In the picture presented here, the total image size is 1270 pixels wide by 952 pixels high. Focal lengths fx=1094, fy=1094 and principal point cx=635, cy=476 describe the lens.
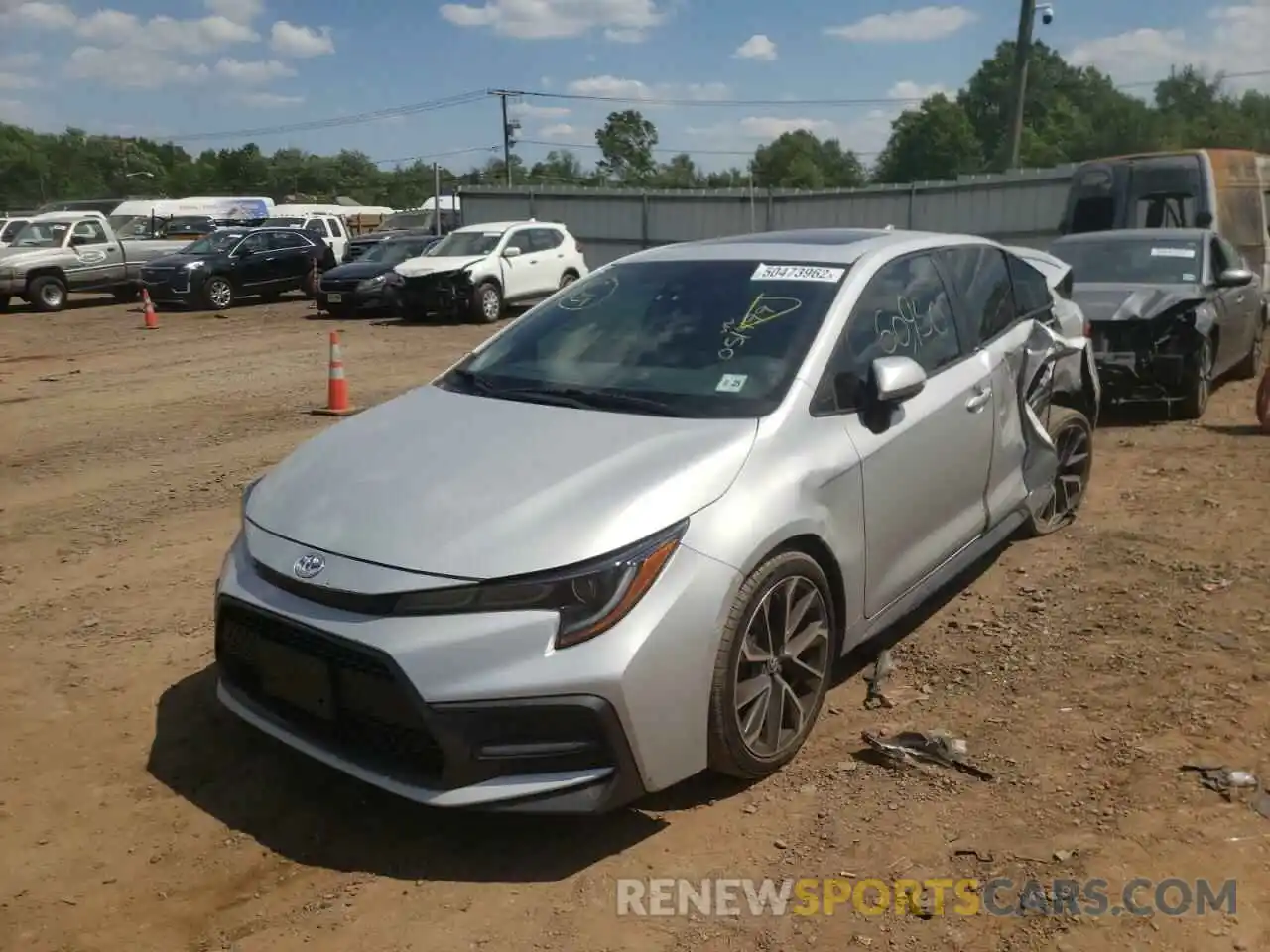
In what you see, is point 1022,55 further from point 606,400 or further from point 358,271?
point 606,400

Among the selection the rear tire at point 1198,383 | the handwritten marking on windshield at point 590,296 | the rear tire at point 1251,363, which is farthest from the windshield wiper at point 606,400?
the rear tire at point 1251,363

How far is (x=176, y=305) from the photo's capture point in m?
22.0

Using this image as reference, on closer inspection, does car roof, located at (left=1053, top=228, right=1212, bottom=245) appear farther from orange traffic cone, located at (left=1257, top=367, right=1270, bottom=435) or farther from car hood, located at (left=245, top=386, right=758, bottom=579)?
car hood, located at (left=245, top=386, right=758, bottom=579)

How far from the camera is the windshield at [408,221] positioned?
38.7 m

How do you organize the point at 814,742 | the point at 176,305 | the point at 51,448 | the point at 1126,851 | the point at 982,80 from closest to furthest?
the point at 1126,851 < the point at 814,742 < the point at 51,448 < the point at 176,305 < the point at 982,80

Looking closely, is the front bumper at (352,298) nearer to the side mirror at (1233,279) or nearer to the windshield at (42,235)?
the windshield at (42,235)

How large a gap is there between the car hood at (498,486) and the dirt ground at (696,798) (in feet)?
2.93

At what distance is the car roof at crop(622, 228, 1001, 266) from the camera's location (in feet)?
14.6

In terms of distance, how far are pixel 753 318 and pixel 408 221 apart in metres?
37.1

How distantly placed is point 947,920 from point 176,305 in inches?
869

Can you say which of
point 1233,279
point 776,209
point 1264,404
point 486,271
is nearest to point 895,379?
point 1264,404

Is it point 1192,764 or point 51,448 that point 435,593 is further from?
point 51,448

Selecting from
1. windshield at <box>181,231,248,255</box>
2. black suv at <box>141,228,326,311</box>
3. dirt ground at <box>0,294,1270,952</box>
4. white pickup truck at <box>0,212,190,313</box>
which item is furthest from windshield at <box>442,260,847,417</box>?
white pickup truck at <box>0,212,190,313</box>

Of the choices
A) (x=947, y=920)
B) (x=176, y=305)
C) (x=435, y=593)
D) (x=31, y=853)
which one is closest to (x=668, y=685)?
(x=435, y=593)
